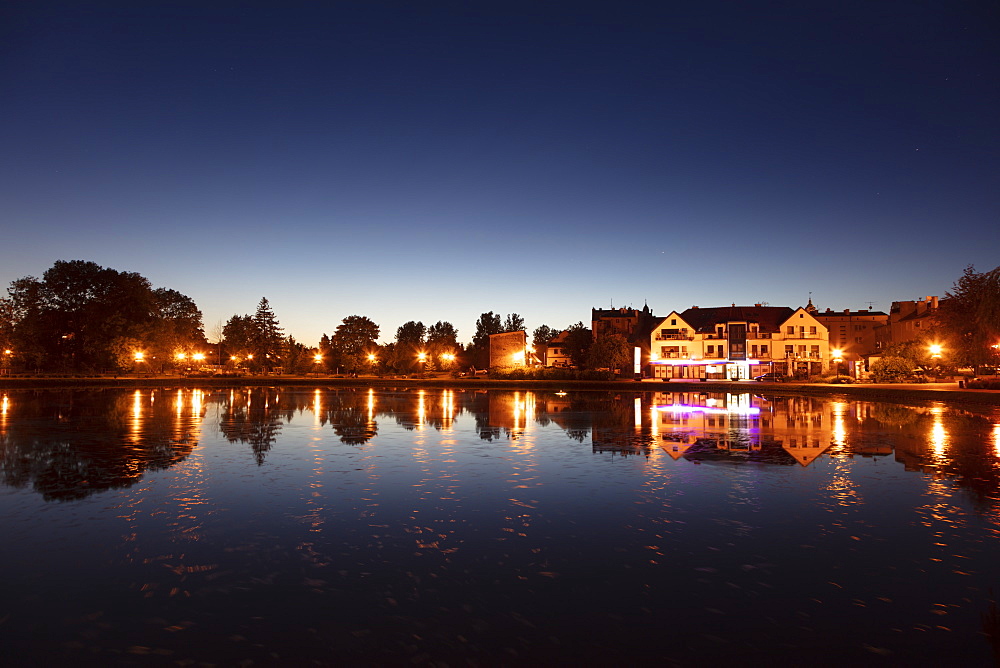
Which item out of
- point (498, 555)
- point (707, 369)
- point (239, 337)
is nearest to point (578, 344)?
point (707, 369)

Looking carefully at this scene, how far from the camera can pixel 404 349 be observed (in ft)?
305

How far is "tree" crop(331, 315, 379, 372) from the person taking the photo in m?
97.6

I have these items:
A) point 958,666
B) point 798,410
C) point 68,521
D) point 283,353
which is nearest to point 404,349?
point 283,353

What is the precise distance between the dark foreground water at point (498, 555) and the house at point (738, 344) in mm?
64200

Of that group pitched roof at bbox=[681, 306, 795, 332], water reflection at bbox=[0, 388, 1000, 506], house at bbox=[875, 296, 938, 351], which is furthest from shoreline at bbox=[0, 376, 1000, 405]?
house at bbox=[875, 296, 938, 351]

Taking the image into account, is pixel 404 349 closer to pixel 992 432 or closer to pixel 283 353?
pixel 283 353

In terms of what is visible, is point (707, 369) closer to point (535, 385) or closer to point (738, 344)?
point (738, 344)

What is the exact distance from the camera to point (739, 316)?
3290 inches

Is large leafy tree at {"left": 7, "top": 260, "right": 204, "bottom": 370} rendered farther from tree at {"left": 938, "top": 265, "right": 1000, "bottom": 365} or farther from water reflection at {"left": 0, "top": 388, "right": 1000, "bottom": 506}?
tree at {"left": 938, "top": 265, "right": 1000, "bottom": 365}

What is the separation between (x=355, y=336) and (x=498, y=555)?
93928 mm

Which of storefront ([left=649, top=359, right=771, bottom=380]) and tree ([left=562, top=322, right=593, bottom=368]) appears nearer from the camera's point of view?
storefront ([left=649, top=359, right=771, bottom=380])

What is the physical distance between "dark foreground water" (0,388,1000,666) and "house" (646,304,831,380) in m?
64.2

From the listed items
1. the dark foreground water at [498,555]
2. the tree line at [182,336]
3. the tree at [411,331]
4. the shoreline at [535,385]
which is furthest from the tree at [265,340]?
the dark foreground water at [498,555]

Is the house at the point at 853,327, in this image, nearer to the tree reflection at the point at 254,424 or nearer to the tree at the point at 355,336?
the tree at the point at 355,336
